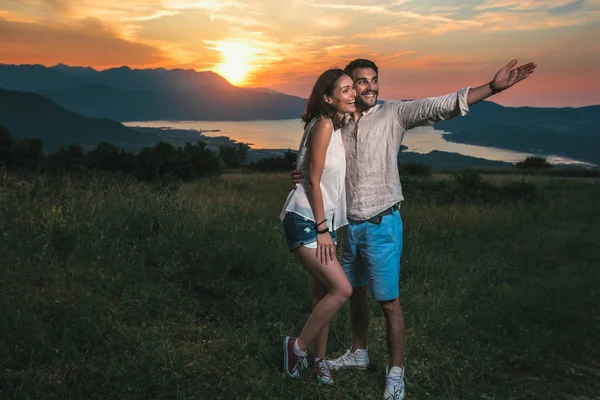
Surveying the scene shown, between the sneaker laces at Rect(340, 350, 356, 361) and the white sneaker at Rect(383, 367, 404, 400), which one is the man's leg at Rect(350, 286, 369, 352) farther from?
the white sneaker at Rect(383, 367, 404, 400)

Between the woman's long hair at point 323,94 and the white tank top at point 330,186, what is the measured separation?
0.07 m

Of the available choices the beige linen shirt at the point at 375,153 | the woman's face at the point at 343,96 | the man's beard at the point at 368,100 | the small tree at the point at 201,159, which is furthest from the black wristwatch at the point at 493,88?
the small tree at the point at 201,159

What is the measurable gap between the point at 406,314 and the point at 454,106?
8.75 feet

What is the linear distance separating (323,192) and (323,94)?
617 millimetres

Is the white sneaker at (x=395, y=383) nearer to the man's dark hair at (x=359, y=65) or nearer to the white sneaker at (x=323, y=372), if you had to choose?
the white sneaker at (x=323, y=372)

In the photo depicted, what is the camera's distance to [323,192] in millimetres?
3387

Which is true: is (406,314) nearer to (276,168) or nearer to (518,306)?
(518,306)

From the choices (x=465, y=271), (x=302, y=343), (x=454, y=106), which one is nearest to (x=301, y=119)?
(x=454, y=106)

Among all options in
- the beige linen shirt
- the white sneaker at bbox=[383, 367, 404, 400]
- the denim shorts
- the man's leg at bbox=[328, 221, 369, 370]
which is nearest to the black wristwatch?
the beige linen shirt

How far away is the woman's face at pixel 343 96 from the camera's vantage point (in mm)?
3234

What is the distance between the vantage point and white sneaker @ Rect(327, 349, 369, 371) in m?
4.17

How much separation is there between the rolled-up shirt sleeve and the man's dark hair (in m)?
0.29

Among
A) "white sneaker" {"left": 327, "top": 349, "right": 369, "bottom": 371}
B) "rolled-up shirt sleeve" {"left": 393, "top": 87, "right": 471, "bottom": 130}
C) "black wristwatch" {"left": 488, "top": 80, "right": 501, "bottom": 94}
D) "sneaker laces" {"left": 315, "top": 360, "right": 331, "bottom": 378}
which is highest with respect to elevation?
"black wristwatch" {"left": 488, "top": 80, "right": 501, "bottom": 94}

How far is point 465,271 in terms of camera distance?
6992mm
